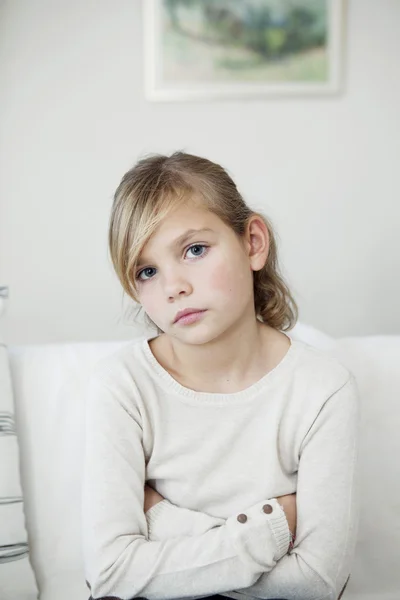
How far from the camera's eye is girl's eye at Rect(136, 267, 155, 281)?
1250 mm

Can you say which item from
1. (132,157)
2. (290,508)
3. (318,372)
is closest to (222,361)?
(318,372)

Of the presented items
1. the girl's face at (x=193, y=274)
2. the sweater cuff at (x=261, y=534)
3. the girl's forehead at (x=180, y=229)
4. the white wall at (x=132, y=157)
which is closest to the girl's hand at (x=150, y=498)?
the sweater cuff at (x=261, y=534)

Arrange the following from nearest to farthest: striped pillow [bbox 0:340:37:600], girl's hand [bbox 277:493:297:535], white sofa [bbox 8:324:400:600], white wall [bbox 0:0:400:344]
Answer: girl's hand [bbox 277:493:297:535]
striped pillow [bbox 0:340:37:600]
white sofa [bbox 8:324:400:600]
white wall [bbox 0:0:400:344]

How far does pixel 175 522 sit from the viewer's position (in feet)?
4.10

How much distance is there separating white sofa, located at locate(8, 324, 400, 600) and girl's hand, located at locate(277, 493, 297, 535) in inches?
14.4

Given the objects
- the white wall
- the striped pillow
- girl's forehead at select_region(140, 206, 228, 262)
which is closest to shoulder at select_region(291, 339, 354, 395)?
girl's forehead at select_region(140, 206, 228, 262)

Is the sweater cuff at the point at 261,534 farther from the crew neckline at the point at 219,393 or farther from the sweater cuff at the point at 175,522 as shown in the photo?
the crew neckline at the point at 219,393

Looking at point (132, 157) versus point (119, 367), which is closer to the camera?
point (119, 367)

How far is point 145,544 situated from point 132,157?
4.84ft

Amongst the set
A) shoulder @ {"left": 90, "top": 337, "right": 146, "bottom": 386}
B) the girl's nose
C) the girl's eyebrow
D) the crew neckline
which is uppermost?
the girl's eyebrow

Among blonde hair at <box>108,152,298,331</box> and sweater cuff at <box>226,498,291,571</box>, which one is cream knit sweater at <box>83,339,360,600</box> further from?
blonde hair at <box>108,152,298,331</box>

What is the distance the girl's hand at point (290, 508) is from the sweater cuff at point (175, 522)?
10cm

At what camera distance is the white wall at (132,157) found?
7.66ft

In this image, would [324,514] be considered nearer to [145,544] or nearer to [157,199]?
[145,544]
